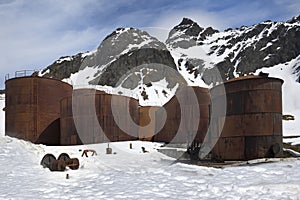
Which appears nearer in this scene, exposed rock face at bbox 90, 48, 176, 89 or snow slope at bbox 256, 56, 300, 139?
snow slope at bbox 256, 56, 300, 139

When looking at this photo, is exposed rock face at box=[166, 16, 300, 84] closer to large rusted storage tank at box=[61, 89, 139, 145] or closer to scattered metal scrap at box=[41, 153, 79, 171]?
large rusted storage tank at box=[61, 89, 139, 145]

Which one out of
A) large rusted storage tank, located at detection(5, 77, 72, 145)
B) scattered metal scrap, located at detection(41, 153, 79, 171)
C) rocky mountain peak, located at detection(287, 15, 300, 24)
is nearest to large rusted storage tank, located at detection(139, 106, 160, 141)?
large rusted storage tank, located at detection(5, 77, 72, 145)

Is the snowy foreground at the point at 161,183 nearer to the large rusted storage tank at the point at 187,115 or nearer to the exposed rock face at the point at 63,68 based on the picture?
the large rusted storage tank at the point at 187,115

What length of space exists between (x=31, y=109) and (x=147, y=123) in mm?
9203

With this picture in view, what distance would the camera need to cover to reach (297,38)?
10138 centimetres

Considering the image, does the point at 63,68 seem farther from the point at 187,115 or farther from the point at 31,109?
the point at 187,115

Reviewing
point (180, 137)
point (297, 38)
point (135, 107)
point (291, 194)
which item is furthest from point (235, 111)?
point (297, 38)

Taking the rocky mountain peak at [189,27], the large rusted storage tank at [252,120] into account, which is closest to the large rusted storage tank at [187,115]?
the large rusted storage tank at [252,120]

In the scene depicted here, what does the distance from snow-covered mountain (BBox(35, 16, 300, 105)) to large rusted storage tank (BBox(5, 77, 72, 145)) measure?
1507 inches

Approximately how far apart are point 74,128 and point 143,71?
55.8 metres

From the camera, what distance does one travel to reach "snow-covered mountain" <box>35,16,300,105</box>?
7681 cm

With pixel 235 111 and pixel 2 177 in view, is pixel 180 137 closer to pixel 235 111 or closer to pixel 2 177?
pixel 235 111

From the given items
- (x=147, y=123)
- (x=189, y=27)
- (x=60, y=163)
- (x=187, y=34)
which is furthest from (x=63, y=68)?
(x=60, y=163)

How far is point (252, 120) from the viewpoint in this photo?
15.4 meters
